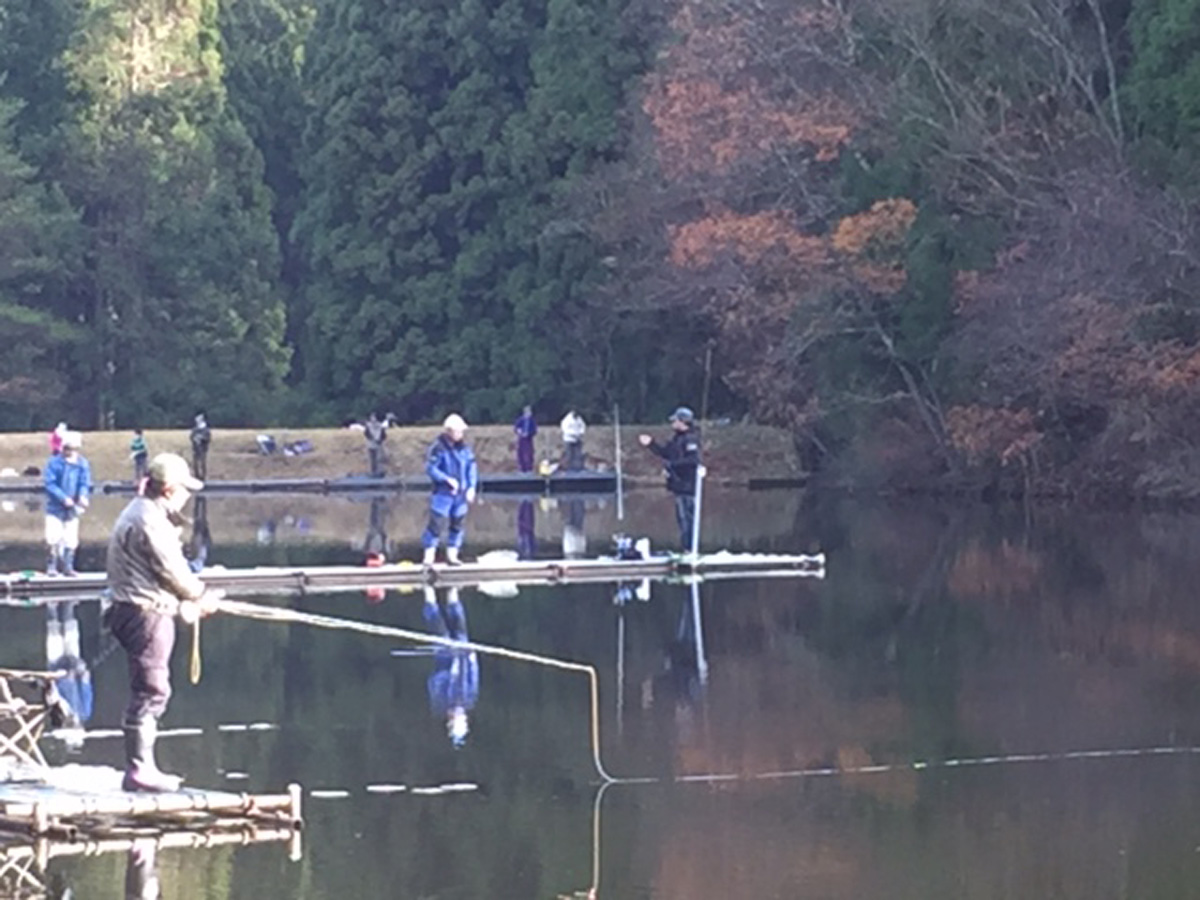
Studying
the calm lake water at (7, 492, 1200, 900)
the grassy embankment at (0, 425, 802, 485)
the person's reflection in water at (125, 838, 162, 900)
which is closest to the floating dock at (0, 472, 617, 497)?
the grassy embankment at (0, 425, 802, 485)

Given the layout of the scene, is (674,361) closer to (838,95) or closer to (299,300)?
(838,95)

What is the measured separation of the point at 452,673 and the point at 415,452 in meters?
33.5

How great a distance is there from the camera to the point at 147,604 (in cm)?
1368

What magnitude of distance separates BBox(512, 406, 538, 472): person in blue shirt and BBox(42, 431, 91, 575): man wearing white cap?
24.0m

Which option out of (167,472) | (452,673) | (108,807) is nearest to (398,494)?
(452,673)

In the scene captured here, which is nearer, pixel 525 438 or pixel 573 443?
pixel 525 438

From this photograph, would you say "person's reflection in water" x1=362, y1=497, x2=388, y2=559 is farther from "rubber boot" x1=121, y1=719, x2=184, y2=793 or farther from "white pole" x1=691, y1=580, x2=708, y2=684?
"rubber boot" x1=121, y1=719, x2=184, y2=793

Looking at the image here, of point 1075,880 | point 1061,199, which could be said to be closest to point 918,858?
point 1075,880

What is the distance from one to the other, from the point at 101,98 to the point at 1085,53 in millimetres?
24502

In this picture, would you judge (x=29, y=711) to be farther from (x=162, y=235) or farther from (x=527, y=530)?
(x=162, y=235)

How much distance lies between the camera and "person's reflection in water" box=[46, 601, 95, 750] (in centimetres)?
1759

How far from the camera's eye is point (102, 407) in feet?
198

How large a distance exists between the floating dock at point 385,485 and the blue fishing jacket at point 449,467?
2167 cm

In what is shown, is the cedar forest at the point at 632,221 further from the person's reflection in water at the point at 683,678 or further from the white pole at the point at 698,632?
the person's reflection in water at the point at 683,678
